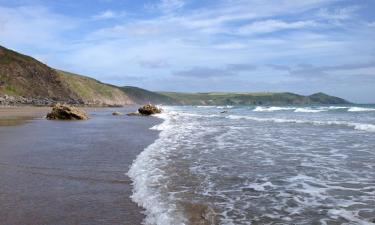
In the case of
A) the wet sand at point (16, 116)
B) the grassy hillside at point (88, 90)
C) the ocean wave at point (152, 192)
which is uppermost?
the grassy hillside at point (88, 90)

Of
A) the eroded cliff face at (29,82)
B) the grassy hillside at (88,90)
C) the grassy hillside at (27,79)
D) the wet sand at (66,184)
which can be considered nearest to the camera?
the wet sand at (66,184)

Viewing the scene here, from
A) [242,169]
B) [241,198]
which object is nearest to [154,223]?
[241,198]

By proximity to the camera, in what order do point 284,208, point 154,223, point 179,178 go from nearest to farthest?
point 154,223 → point 284,208 → point 179,178

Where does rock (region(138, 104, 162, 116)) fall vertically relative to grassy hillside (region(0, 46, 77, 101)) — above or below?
below

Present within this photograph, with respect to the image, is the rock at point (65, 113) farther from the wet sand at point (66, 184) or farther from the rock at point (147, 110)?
the wet sand at point (66, 184)

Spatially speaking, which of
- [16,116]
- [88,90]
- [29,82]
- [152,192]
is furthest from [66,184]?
[88,90]

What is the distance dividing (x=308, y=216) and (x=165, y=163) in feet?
20.7

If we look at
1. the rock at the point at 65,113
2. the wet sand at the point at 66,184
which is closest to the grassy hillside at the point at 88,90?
the rock at the point at 65,113

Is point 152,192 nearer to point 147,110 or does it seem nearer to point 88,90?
point 147,110

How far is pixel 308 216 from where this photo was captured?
7.18 meters

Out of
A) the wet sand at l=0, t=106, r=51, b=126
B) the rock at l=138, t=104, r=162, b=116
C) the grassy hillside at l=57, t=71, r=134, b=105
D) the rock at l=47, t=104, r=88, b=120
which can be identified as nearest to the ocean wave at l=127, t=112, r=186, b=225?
the wet sand at l=0, t=106, r=51, b=126

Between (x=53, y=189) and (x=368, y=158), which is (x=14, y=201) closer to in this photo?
(x=53, y=189)

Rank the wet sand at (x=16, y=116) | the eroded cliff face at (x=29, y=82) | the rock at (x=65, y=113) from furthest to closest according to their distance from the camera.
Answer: the eroded cliff face at (x=29, y=82), the rock at (x=65, y=113), the wet sand at (x=16, y=116)

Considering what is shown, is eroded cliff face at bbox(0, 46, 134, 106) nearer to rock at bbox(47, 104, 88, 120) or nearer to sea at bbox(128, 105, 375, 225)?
rock at bbox(47, 104, 88, 120)
